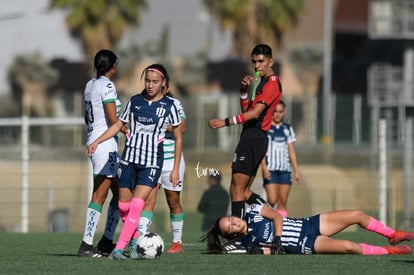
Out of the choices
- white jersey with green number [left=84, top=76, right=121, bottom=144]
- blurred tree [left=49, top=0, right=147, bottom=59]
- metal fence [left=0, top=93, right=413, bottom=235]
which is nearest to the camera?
white jersey with green number [left=84, top=76, right=121, bottom=144]

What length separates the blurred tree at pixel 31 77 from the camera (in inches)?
2140

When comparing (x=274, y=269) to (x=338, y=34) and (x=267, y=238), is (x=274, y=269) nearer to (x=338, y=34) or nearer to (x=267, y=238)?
(x=267, y=238)

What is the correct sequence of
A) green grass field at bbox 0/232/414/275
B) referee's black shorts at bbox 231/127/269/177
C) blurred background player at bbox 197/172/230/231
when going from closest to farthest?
green grass field at bbox 0/232/414/275 < referee's black shorts at bbox 231/127/269/177 < blurred background player at bbox 197/172/230/231

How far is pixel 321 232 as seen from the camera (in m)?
12.7

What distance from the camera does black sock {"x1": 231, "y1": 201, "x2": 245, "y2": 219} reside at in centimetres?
1342

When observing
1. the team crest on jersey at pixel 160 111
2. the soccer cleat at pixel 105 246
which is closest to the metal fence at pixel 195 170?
the soccer cleat at pixel 105 246

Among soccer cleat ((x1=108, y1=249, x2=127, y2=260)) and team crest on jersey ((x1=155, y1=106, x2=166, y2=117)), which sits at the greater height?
Result: team crest on jersey ((x1=155, y1=106, x2=166, y2=117))

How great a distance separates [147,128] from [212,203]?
842 cm

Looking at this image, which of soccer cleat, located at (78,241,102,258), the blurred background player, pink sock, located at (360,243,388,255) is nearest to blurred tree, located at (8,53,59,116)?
the blurred background player

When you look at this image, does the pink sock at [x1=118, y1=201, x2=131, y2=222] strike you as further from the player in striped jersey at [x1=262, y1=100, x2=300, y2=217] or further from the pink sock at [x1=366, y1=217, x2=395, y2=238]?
the player in striped jersey at [x1=262, y1=100, x2=300, y2=217]

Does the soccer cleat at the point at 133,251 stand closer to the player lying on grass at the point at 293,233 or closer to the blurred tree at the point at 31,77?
the player lying on grass at the point at 293,233

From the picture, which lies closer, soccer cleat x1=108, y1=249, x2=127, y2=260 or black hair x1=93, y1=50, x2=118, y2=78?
soccer cleat x1=108, y1=249, x2=127, y2=260

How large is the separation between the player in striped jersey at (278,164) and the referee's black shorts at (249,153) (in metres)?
3.64

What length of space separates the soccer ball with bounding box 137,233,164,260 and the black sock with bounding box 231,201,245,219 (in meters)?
1.55
